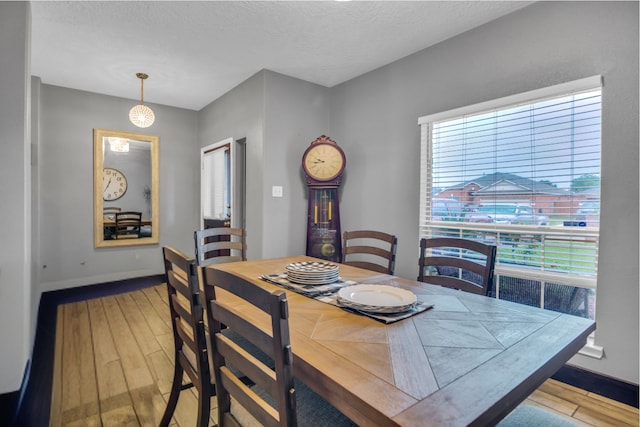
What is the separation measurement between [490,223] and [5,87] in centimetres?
346

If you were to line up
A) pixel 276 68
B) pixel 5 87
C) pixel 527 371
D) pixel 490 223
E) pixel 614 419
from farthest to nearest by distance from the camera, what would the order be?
pixel 276 68, pixel 490 223, pixel 5 87, pixel 614 419, pixel 527 371

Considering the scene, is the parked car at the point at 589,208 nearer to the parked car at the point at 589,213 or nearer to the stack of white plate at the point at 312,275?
the parked car at the point at 589,213

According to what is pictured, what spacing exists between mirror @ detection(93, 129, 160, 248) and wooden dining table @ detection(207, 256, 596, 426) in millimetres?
4089

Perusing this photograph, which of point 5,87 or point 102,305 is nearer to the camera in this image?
point 5,87

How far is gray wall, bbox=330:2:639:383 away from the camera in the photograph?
1.88 metres

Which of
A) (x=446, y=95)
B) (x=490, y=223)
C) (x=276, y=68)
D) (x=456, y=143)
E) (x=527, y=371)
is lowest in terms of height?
(x=527, y=371)

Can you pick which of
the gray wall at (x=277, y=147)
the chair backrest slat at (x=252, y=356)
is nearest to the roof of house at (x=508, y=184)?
the gray wall at (x=277, y=147)

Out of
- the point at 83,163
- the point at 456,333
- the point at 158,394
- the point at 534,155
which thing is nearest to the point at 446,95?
the point at 534,155

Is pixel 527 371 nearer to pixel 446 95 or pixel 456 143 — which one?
pixel 456 143

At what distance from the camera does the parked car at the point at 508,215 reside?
2.29 meters

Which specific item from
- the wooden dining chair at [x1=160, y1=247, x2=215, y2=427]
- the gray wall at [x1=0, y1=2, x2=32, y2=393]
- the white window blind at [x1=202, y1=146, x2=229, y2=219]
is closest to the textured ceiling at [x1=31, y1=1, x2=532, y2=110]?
the gray wall at [x1=0, y1=2, x2=32, y2=393]

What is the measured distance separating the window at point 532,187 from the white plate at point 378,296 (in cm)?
151

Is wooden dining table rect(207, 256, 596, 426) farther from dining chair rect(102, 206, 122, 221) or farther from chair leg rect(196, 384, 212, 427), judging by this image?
dining chair rect(102, 206, 122, 221)

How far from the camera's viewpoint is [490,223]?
253 cm
